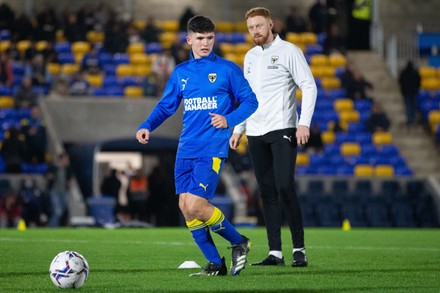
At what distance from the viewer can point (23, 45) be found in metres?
30.0

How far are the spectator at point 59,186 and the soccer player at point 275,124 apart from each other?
48.3 feet

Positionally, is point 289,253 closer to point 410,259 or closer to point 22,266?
point 410,259

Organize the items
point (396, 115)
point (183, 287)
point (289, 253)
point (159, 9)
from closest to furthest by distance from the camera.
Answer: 1. point (183, 287)
2. point (289, 253)
3. point (396, 115)
4. point (159, 9)

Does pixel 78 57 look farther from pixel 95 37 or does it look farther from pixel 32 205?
pixel 32 205

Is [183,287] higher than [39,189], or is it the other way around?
[183,287]

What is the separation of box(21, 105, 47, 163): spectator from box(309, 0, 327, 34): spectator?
1092 cm

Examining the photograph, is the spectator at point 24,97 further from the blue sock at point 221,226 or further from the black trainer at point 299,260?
the blue sock at point 221,226

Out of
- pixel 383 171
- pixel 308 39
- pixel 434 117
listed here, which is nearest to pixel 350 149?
pixel 383 171

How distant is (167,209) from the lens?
26266 millimetres

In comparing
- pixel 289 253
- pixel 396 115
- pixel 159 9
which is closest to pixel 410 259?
pixel 289 253

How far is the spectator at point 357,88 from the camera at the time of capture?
101 feet

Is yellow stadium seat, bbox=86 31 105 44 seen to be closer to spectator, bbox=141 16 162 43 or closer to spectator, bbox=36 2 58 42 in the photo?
spectator, bbox=36 2 58 42

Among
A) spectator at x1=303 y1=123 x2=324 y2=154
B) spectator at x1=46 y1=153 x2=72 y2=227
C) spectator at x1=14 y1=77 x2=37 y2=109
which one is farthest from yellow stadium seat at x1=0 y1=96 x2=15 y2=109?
spectator at x1=303 y1=123 x2=324 y2=154

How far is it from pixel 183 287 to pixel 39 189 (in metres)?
17.1
